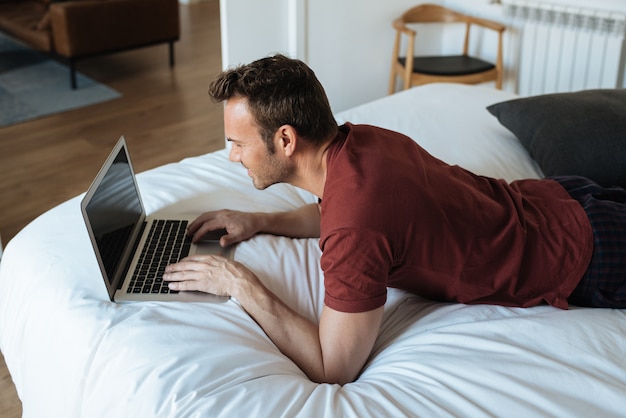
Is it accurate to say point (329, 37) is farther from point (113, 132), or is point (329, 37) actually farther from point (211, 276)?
point (211, 276)

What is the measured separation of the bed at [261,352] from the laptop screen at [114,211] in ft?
0.27

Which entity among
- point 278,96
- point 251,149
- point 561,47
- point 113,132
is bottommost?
point 113,132

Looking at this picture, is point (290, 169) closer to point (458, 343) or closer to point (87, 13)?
point (458, 343)

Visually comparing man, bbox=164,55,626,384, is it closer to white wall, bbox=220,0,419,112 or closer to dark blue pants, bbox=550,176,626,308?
dark blue pants, bbox=550,176,626,308

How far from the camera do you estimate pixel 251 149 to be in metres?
1.45

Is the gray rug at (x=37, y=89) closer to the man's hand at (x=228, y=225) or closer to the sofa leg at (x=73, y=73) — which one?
the sofa leg at (x=73, y=73)

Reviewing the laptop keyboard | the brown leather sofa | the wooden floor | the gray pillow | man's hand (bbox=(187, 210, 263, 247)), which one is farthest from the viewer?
the brown leather sofa

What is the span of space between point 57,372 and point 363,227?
0.68m

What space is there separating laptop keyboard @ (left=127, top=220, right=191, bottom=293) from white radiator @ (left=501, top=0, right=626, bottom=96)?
8.16ft

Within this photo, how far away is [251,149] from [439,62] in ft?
8.18

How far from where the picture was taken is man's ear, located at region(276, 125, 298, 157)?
141 centimetres

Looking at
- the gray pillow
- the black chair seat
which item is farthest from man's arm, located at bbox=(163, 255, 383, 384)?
the black chair seat

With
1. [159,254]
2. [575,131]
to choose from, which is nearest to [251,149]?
[159,254]

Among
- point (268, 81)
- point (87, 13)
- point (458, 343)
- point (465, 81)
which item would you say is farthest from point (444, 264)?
point (87, 13)
